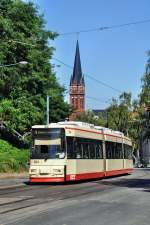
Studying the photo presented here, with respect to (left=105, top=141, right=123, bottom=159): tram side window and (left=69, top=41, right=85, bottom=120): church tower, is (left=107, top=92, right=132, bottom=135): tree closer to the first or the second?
(left=69, top=41, right=85, bottom=120): church tower

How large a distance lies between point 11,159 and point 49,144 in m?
19.8

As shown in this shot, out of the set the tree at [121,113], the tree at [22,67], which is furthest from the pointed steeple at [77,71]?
the tree at [22,67]

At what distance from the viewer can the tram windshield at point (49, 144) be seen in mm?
30891

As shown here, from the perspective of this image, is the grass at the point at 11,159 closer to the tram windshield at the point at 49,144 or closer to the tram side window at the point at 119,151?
the tram side window at the point at 119,151

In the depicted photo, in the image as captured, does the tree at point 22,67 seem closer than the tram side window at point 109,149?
No

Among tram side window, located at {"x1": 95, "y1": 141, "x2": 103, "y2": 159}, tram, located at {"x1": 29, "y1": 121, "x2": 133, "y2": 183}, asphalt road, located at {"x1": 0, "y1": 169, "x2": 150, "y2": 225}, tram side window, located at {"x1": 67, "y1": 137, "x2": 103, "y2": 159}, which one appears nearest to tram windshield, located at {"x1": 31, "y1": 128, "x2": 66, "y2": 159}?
tram, located at {"x1": 29, "y1": 121, "x2": 133, "y2": 183}

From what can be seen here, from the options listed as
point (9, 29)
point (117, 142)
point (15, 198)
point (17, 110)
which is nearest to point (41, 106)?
point (17, 110)

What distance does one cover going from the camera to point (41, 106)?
60969mm

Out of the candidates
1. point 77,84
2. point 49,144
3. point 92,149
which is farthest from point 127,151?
point 77,84

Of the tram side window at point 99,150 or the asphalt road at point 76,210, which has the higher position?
the tram side window at point 99,150

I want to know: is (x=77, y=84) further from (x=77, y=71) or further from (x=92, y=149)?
(x=92, y=149)

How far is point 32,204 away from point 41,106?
42.4 metres

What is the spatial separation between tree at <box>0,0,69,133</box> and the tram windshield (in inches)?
Answer: 854

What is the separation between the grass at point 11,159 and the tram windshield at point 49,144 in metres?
17.3
